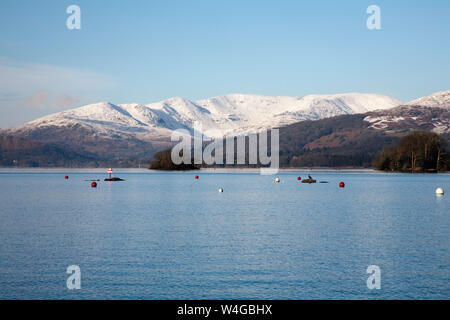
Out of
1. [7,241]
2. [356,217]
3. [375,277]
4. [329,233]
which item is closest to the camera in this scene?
[375,277]

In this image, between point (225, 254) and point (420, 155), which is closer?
point (225, 254)

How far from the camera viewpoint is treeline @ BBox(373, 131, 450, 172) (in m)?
174

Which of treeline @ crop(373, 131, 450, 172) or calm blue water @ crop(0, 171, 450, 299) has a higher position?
treeline @ crop(373, 131, 450, 172)

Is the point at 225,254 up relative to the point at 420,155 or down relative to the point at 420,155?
down

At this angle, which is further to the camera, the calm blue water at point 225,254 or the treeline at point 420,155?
the treeline at point 420,155

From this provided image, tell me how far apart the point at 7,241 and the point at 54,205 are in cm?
3041

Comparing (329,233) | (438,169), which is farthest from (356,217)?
(438,169)

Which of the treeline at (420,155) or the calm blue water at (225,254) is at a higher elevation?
the treeline at (420,155)

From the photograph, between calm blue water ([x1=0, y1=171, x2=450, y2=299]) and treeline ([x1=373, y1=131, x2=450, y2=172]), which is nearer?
calm blue water ([x1=0, y1=171, x2=450, y2=299])

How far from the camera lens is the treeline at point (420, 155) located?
174 m

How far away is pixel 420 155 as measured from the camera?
6870 inches

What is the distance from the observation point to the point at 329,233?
40031 mm
